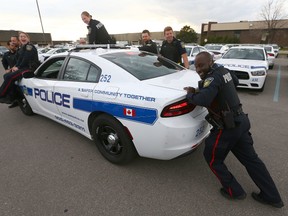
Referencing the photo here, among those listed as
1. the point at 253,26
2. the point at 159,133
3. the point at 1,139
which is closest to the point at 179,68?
the point at 159,133

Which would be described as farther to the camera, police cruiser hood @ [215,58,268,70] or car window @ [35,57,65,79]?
police cruiser hood @ [215,58,268,70]

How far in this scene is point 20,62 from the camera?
4.54m

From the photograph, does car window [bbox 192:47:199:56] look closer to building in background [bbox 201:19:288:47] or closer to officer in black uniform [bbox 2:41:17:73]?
officer in black uniform [bbox 2:41:17:73]

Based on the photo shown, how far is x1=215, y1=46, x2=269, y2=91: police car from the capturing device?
20.4ft

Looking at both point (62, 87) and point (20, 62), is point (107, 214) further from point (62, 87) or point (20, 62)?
point (20, 62)

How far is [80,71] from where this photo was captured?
301 cm

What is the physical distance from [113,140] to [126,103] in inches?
25.4

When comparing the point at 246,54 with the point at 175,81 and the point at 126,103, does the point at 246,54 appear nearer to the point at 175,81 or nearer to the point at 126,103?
the point at 175,81

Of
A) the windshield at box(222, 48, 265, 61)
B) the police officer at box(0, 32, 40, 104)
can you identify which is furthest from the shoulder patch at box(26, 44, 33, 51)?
the windshield at box(222, 48, 265, 61)

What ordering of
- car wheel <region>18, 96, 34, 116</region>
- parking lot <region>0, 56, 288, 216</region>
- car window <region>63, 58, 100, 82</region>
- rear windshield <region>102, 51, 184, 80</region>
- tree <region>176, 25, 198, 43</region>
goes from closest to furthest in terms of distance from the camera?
parking lot <region>0, 56, 288, 216</region>
rear windshield <region>102, 51, 184, 80</region>
car window <region>63, 58, 100, 82</region>
car wheel <region>18, 96, 34, 116</region>
tree <region>176, 25, 198, 43</region>

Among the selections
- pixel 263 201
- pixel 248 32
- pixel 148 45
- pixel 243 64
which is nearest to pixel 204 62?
pixel 263 201

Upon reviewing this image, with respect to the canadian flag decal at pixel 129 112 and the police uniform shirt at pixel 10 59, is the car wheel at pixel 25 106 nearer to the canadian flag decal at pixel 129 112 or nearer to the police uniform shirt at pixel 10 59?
the police uniform shirt at pixel 10 59

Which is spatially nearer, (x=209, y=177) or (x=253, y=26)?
(x=209, y=177)

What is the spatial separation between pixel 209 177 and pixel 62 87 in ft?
7.96
